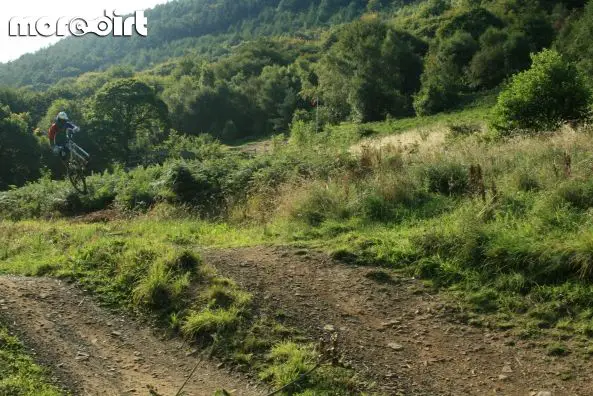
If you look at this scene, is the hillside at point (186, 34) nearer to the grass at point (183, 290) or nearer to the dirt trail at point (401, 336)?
the grass at point (183, 290)

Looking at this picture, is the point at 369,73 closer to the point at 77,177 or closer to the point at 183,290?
the point at 77,177

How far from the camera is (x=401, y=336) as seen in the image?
18.5 ft

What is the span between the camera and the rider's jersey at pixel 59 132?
45.2 feet

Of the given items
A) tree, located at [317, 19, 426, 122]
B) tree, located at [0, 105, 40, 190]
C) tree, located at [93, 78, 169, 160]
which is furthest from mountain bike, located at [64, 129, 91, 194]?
tree, located at [317, 19, 426, 122]

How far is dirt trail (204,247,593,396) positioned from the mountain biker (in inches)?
322

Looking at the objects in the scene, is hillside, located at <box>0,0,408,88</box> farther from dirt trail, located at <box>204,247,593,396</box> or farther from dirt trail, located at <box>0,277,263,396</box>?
dirt trail, located at <box>0,277,263,396</box>

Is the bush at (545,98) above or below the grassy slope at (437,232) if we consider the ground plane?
above

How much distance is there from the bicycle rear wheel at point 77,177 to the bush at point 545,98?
1083 cm

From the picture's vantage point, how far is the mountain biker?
45.1 ft

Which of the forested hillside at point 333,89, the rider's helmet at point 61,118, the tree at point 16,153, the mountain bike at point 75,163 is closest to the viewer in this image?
the rider's helmet at point 61,118

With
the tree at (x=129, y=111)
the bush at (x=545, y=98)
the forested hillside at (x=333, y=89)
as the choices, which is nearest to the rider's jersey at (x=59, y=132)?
the forested hillside at (x=333, y=89)

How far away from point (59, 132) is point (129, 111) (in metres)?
31.8

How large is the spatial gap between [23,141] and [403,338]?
40.2 meters

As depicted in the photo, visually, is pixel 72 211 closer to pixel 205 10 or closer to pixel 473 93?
pixel 473 93
